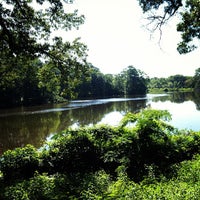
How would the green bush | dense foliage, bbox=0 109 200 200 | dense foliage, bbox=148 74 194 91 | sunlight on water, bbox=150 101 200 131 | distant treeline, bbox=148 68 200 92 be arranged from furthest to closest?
1. dense foliage, bbox=148 74 194 91
2. distant treeline, bbox=148 68 200 92
3. sunlight on water, bbox=150 101 200 131
4. the green bush
5. dense foliage, bbox=0 109 200 200

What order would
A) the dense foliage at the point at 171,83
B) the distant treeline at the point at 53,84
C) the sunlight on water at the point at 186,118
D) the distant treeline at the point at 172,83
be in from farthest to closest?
the dense foliage at the point at 171,83
the distant treeline at the point at 172,83
the sunlight on water at the point at 186,118
the distant treeline at the point at 53,84

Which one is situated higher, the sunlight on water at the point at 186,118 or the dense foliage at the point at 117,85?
the dense foliage at the point at 117,85

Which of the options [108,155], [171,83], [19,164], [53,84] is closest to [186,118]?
[53,84]

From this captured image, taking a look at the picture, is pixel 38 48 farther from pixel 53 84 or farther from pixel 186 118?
pixel 186 118

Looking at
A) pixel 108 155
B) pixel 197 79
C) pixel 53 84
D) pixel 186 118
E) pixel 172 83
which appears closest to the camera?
pixel 108 155

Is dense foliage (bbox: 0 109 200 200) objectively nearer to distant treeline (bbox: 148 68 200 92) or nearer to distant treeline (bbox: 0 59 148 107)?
distant treeline (bbox: 0 59 148 107)

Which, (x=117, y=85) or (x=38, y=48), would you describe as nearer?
(x=38, y=48)

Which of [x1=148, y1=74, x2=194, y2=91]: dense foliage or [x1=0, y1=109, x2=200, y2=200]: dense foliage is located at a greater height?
[x1=148, y1=74, x2=194, y2=91]: dense foliage

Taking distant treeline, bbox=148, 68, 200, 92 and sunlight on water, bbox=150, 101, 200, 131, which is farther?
distant treeline, bbox=148, 68, 200, 92

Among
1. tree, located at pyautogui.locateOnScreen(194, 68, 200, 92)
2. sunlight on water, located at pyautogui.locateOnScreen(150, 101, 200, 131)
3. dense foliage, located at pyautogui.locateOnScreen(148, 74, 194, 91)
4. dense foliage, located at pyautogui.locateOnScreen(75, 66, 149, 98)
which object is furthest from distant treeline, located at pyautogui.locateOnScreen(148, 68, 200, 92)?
sunlight on water, located at pyautogui.locateOnScreen(150, 101, 200, 131)

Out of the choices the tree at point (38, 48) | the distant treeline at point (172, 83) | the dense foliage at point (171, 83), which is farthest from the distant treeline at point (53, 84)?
the dense foliage at point (171, 83)

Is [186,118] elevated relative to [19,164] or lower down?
lower down

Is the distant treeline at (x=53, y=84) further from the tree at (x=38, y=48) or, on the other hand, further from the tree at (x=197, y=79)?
the tree at (x=197, y=79)

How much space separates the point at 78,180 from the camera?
7.25 m
